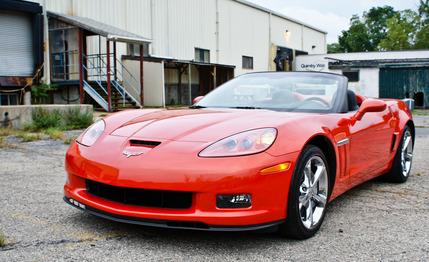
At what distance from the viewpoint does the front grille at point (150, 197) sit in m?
3.16

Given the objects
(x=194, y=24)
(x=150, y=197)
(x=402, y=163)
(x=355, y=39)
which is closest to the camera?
(x=150, y=197)

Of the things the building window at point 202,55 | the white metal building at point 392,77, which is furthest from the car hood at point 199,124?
the white metal building at point 392,77

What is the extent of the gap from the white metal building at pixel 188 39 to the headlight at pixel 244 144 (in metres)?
17.1

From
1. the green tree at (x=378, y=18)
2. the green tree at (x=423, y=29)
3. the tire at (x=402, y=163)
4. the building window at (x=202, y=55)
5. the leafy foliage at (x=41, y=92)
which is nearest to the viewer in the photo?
the tire at (x=402, y=163)

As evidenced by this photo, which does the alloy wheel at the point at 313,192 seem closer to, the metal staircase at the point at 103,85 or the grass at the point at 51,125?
the grass at the point at 51,125

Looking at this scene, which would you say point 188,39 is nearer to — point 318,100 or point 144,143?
point 318,100

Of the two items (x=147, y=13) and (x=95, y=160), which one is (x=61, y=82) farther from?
(x=95, y=160)

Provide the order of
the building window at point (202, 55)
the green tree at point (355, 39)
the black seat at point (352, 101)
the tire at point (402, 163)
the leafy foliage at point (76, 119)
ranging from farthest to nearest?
1. the green tree at point (355, 39)
2. the building window at point (202, 55)
3. the leafy foliage at point (76, 119)
4. the tire at point (402, 163)
5. the black seat at point (352, 101)

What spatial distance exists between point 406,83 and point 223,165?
2911 centimetres

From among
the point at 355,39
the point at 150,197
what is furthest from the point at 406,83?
the point at 355,39

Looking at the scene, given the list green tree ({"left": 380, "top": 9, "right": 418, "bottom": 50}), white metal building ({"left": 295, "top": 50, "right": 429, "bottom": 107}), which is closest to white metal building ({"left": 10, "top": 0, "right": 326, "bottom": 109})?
white metal building ({"left": 295, "top": 50, "right": 429, "bottom": 107})

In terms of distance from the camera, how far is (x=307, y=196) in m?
3.55

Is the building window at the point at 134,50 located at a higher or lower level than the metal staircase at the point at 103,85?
higher

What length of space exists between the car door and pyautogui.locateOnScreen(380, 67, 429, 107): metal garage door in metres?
26.2
